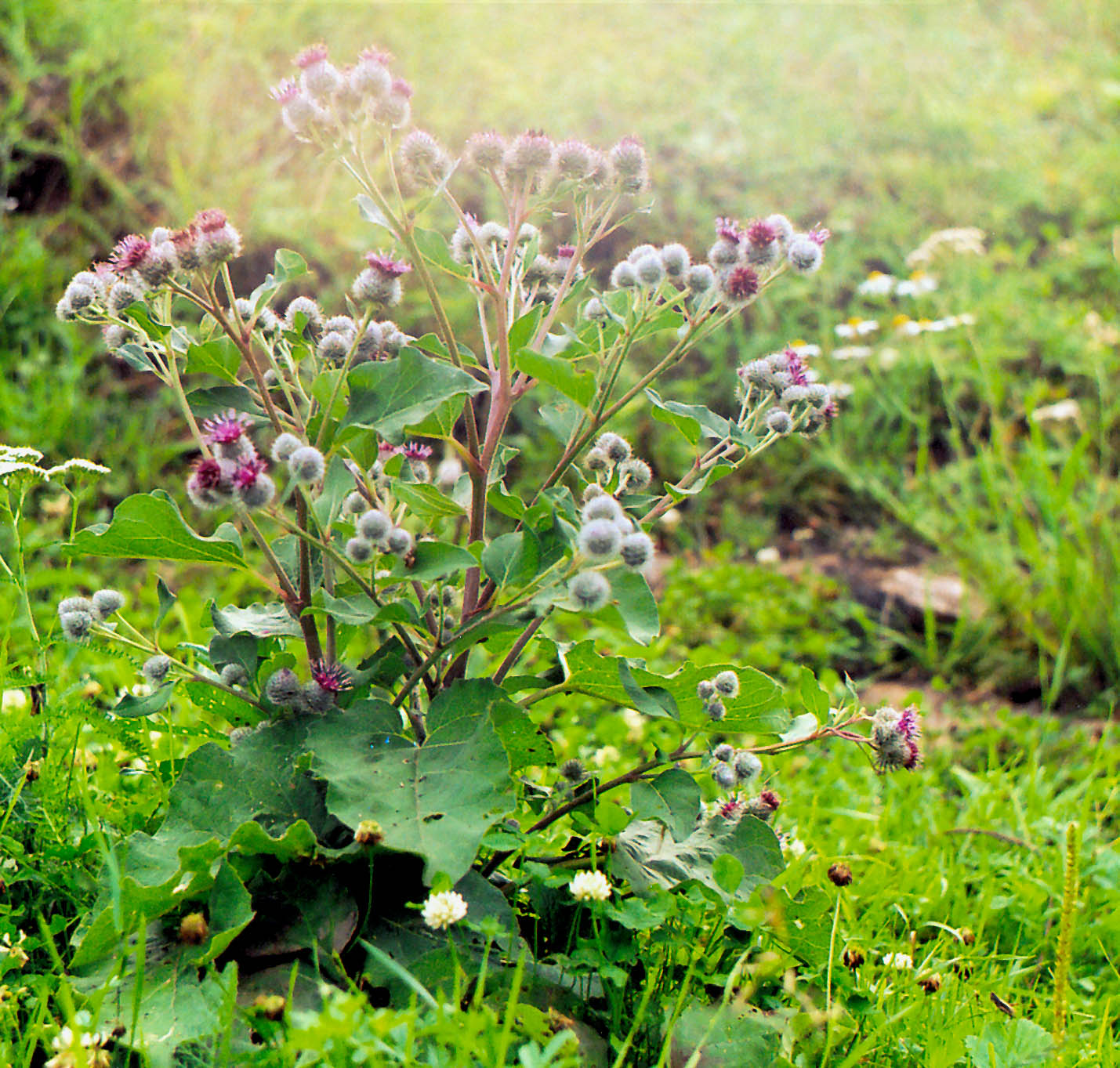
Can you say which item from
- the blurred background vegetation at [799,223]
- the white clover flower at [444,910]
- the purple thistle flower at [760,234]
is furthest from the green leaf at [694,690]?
the blurred background vegetation at [799,223]

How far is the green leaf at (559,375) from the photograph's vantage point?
1.24 meters

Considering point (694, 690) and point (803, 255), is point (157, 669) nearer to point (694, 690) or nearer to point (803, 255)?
point (694, 690)

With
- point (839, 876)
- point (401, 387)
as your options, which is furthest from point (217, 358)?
point (839, 876)

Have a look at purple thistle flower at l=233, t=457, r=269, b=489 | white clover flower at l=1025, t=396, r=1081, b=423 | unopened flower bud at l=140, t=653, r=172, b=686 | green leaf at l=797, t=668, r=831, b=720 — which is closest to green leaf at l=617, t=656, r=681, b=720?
green leaf at l=797, t=668, r=831, b=720

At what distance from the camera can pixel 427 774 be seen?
1.27m

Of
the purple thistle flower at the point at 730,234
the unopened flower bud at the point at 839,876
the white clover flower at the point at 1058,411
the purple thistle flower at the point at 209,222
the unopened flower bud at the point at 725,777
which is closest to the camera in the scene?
the purple thistle flower at the point at 209,222

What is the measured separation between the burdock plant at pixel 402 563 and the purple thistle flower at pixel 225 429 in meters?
0.02

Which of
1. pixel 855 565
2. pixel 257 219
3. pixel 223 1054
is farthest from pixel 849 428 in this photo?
pixel 223 1054

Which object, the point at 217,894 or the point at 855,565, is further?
the point at 855,565

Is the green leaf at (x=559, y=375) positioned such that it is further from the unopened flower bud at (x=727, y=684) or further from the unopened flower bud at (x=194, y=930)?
the unopened flower bud at (x=194, y=930)

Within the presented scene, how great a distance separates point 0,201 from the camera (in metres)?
3.89

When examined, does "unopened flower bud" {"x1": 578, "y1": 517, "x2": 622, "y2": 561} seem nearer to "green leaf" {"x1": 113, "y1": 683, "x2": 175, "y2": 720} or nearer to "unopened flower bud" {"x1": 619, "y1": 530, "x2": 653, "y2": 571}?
"unopened flower bud" {"x1": 619, "y1": 530, "x2": 653, "y2": 571}

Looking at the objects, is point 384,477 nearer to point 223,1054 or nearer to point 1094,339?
point 223,1054

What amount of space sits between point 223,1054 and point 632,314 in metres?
0.97
